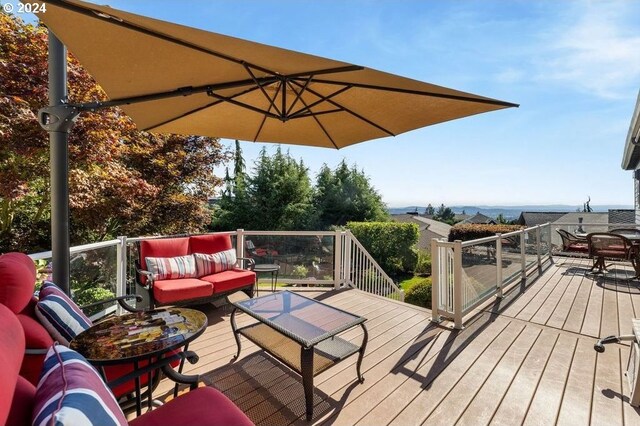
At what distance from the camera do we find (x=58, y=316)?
1878 millimetres

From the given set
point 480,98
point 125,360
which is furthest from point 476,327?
point 125,360

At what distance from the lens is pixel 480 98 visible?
7.18 ft

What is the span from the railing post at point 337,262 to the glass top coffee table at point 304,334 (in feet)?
7.07

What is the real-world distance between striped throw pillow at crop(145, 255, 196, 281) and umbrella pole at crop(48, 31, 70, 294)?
1506 mm

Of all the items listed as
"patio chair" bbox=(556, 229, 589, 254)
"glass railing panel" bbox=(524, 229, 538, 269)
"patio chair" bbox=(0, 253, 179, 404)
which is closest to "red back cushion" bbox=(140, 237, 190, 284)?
"patio chair" bbox=(0, 253, 179, 404)

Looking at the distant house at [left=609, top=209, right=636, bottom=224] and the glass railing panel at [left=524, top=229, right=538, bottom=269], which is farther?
the distant house at [left=609, top=209, right=636, bottom=224]

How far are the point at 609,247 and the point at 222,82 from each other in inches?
300

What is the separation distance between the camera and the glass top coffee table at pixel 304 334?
85.1 inches

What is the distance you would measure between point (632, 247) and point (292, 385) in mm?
6845

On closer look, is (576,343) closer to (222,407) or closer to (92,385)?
(222,407)

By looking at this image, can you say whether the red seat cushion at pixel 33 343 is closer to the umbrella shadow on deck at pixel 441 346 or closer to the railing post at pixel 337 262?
the umbrella shadow on deck at pixel 441 346

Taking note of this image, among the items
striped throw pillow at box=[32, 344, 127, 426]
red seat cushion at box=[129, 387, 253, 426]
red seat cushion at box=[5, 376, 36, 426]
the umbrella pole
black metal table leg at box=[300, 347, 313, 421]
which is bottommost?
black metal table leg at box=[300, 347, 313, 421]

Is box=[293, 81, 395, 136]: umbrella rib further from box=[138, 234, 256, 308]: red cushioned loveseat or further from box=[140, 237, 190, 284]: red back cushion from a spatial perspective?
box=[140, 237, 190, 284]: red back cushion

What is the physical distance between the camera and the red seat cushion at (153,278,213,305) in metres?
3.54
